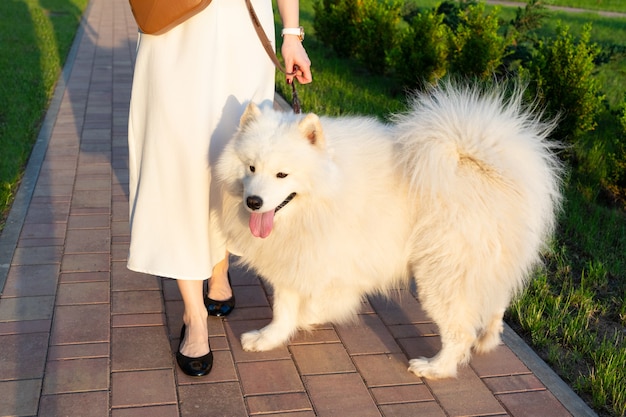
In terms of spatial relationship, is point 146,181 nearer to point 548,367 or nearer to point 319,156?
point 319,156

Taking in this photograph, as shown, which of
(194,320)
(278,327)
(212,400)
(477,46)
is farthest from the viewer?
(477,46)

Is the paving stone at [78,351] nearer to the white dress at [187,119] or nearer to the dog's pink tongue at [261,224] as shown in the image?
the white dress at [187,119]

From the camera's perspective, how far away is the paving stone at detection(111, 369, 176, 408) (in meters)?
2.88

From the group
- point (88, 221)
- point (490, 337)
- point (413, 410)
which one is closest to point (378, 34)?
point (88, 221)

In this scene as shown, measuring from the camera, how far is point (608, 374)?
10.2 ft

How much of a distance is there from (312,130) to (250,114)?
0.28 metres

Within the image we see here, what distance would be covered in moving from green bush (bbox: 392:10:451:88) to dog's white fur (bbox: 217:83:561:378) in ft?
16.6

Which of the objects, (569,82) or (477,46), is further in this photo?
(477,46)

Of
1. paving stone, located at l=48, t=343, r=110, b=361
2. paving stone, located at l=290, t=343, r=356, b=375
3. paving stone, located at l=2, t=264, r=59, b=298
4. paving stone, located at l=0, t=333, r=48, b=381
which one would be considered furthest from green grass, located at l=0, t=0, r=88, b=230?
paving stone, located at l=290, t=343, r=356, b=375

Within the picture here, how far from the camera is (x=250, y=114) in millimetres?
2842

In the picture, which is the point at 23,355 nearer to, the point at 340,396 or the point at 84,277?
the point at 84,277

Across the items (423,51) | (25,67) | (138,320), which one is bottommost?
(25,67)

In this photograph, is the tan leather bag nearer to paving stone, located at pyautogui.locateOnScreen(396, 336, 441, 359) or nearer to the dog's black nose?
the dog's black nose

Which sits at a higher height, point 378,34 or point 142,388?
point 378,34
